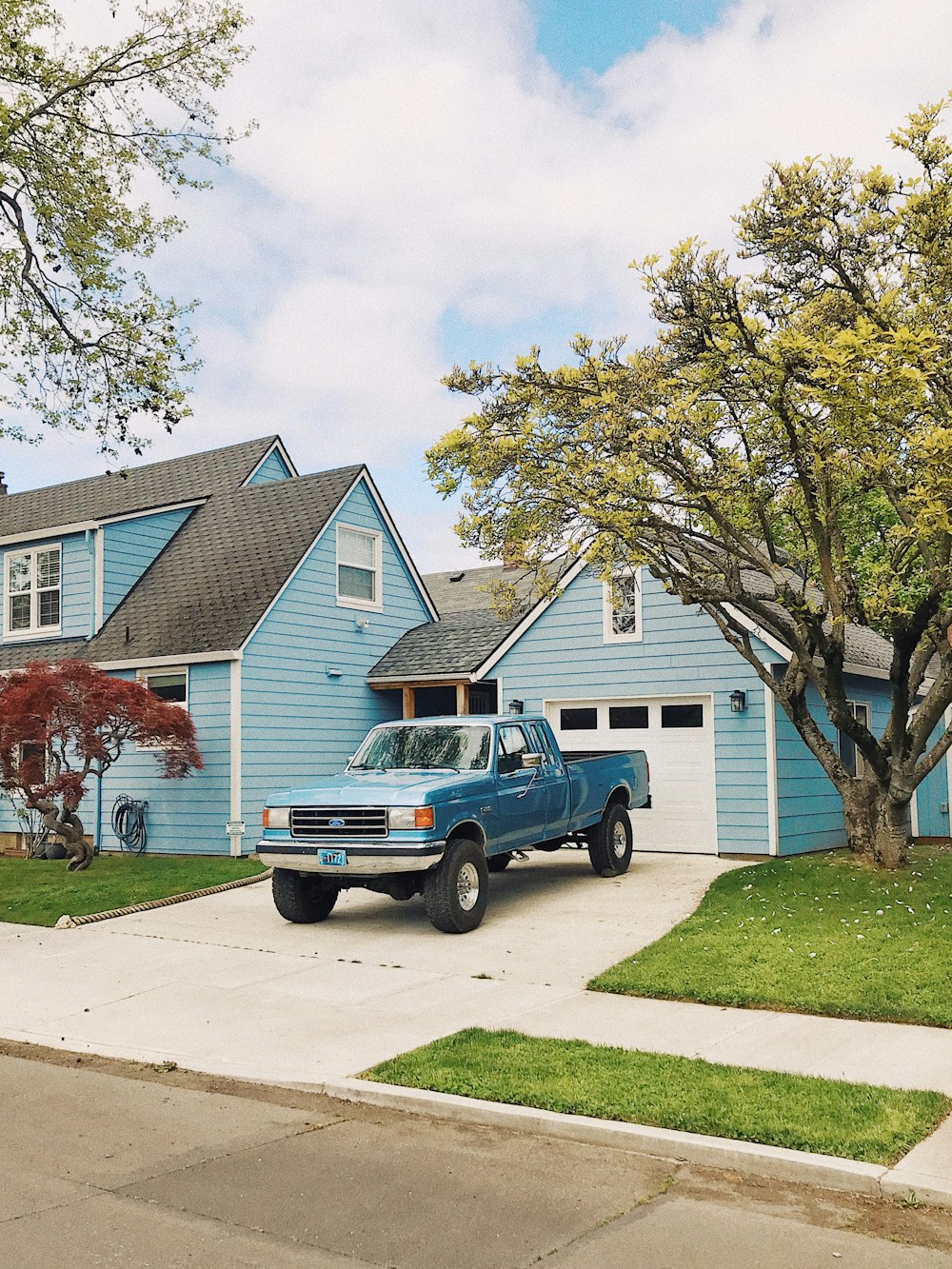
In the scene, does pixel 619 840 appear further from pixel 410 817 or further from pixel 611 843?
pixel 410 817

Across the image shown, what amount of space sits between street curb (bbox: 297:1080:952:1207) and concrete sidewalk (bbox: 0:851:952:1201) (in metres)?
0.12

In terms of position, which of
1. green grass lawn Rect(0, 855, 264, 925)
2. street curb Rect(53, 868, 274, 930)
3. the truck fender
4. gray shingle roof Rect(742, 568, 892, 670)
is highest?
gray shingle roof Rect(742, 568, 892, 670)

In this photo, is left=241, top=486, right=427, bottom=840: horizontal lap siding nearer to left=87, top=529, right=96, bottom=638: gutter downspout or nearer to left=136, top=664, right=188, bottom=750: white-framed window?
left=136, top=664, right=188, bottom=750: white-framed window

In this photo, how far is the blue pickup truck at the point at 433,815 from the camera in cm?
1139

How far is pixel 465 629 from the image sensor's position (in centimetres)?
2117

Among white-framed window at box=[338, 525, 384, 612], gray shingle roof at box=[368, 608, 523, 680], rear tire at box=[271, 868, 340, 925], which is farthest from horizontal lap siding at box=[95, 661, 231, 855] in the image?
rear tire at box=[271, 868, 340, 925]

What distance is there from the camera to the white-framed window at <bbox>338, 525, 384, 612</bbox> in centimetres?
2078

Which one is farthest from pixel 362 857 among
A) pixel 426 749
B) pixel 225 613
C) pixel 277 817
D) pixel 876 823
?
pixel 225 613

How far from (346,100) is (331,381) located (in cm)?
485

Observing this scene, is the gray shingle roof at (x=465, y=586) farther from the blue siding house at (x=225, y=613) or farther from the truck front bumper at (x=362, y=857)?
the truck front bumper at (x=362, y=857)

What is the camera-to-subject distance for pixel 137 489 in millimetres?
23812

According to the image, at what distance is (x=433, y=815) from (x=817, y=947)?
375 centimetres

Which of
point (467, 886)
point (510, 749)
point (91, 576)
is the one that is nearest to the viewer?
point (467, 886)

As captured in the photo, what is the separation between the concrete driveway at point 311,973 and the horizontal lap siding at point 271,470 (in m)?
11.2
